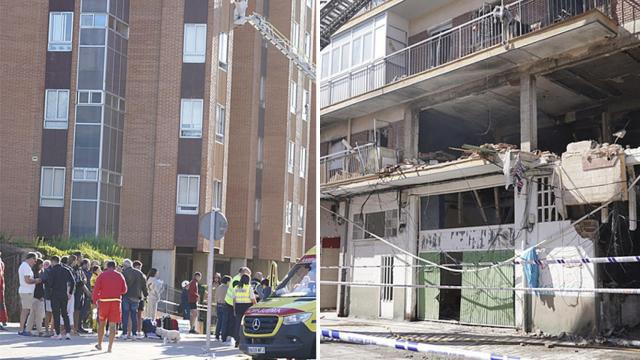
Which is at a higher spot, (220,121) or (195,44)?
(195,44)

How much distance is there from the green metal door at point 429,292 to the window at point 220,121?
4513 mm

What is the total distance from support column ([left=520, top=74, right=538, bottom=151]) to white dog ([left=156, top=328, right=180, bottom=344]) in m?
6.60

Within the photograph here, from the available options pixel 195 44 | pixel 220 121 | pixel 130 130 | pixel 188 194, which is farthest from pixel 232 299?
pixel 195 44

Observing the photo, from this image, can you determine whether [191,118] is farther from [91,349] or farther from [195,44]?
[91,349]

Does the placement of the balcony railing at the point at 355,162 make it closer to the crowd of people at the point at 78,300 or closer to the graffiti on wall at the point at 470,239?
the graffiti on wall at the point at 470,239

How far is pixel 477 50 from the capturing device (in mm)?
13125

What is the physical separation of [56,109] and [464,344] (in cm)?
774

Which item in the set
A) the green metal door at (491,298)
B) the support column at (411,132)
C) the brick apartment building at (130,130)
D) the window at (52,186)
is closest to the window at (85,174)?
the brick apartment building at (130,130)

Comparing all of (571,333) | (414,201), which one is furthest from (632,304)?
(414,201)

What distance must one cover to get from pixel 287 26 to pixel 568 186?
4.97m

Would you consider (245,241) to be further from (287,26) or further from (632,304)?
(632,304)

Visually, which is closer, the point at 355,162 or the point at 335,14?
the point at 335,14

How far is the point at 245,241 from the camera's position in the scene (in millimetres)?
11102

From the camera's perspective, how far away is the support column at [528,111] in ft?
41.0
